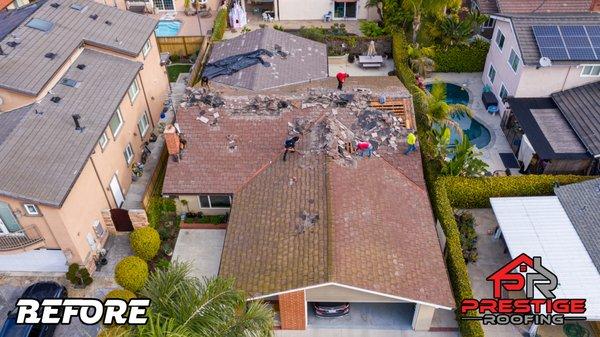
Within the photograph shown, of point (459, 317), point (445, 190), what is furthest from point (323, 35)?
point (459, 317)

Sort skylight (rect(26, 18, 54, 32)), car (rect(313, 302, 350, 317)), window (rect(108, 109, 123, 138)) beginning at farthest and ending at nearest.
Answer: skylight (rect(26, 18, 54, 32)) → window (rect(108, 109, 123, 138)) → car (rect(313, 302, 350, 317))

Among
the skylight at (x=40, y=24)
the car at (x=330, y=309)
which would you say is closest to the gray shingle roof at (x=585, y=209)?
the car at (x=330, y=309)

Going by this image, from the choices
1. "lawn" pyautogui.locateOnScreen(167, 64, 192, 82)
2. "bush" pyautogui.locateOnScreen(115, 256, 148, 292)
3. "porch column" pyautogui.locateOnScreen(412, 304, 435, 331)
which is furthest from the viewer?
"lawn" pyautogui.locateOnScreen(167, 64, 192, 82)

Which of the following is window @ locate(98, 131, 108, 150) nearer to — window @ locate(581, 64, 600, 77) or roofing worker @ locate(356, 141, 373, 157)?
roofing worker @ locate(356, 141, 373, 157)

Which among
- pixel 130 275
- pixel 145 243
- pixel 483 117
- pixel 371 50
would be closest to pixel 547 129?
pixel 483 117

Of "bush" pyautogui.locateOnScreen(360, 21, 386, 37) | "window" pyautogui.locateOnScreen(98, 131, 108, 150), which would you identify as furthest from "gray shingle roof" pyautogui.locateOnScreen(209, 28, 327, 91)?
"window" pyautogui.locateOnScreen(98, 131, 108, 150)

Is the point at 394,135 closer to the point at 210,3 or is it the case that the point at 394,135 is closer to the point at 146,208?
the point at 146,208

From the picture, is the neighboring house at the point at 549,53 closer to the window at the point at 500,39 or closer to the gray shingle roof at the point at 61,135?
the window at the point at 500,39
